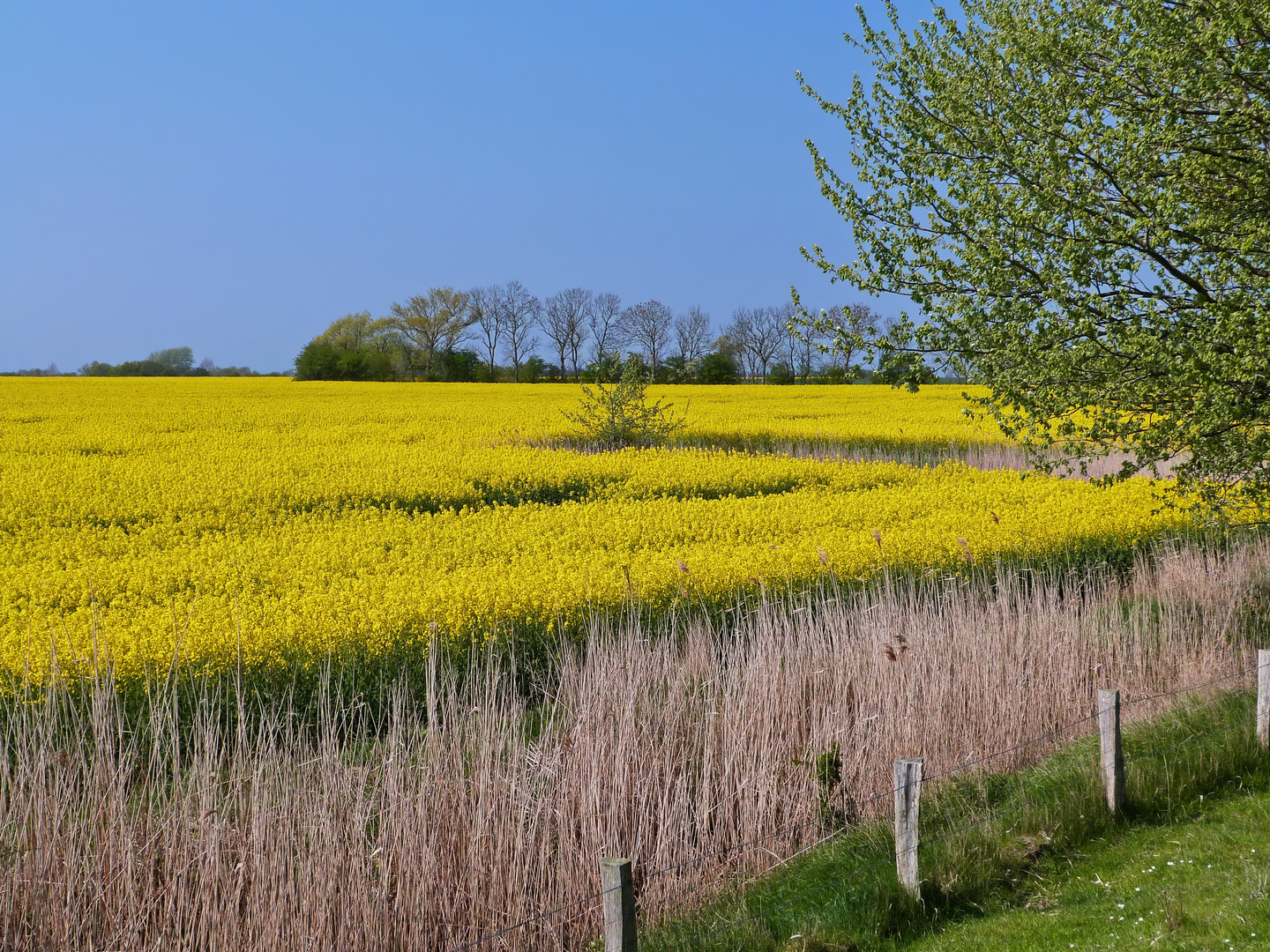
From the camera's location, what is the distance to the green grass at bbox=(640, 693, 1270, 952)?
4395mm

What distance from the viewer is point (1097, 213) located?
7.15 m

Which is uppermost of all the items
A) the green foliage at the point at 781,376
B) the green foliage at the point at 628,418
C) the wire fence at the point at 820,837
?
the green foliage at the point at 781,376

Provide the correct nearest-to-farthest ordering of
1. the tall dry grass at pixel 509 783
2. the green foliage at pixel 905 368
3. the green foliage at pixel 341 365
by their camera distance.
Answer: the tall dry grass at pixel 509 783, the green foliage at pixel 905 368, the green foliage at pixel 341 365

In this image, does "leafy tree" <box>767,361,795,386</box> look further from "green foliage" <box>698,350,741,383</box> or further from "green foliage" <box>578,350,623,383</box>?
"green foliage" <box>578,350,623,383</box>

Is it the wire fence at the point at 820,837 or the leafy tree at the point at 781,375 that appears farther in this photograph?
the leafy tree at the point at 781,375

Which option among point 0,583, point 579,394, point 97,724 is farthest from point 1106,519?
point 579,394

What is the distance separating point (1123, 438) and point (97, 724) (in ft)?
24.7

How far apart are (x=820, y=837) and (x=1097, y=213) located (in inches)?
197

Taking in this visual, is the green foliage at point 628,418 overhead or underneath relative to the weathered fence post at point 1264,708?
overhead

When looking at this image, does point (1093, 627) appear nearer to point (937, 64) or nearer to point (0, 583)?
point (937, 64)

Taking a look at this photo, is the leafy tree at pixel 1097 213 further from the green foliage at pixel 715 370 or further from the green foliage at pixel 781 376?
the green foliage at pixel 781 376

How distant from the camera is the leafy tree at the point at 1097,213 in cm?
686

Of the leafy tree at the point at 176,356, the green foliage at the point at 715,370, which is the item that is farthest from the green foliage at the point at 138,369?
the green foliage at the point at 715,370

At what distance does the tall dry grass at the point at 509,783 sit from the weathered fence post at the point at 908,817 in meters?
0.67
